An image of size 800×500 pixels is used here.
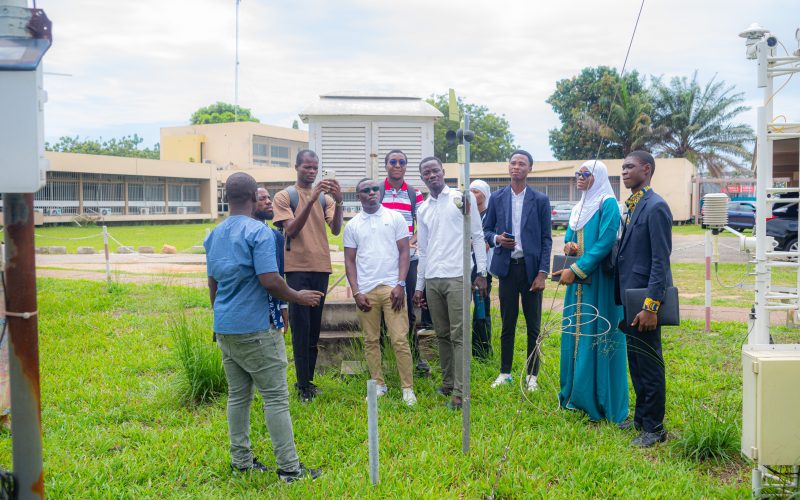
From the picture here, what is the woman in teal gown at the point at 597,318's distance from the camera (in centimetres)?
473

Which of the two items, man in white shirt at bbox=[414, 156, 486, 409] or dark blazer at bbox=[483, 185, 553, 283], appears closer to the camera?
man in white shirt at bbox=[414, 156, 486, 409]

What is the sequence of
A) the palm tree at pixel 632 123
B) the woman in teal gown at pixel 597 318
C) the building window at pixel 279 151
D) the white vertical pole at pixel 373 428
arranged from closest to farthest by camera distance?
1. the white vertical pole at pixel 373 428
2. the woman in teal gown at pixel 597 318
3. the palm tree at pixel 632 123
4. the building window at pixel 279 151

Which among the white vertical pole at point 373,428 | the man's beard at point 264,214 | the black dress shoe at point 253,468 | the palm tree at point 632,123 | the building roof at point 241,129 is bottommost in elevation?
the black dress shoe at point 253,468

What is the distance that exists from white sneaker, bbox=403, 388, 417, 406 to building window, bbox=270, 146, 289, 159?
157ft

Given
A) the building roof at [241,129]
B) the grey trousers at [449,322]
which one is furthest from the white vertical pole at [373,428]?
the building roof at [241,129]

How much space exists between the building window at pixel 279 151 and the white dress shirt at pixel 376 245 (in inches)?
1867

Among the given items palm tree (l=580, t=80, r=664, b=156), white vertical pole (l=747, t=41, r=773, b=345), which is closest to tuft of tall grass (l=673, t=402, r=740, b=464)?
white vertical pole (l=747, t=41, r=773, b=345)

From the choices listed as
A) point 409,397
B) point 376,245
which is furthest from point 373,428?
point 376,245

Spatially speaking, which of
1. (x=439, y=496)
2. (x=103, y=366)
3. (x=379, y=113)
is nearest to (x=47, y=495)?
(x=439, y=496)

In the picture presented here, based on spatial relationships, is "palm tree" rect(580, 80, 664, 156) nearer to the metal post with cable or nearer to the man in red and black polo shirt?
the man in red and black polo shirt

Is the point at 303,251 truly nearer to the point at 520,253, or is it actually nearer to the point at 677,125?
the point at 520,253

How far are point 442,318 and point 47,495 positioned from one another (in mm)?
2981

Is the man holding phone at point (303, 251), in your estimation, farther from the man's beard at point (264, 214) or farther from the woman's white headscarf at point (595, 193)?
the woman's white headscarf at point (595, 193)

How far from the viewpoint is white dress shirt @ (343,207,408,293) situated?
17.1ft
